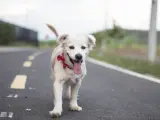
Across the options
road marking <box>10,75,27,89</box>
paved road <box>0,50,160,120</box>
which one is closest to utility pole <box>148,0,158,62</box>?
paved road <box>0,50,160,120</box>

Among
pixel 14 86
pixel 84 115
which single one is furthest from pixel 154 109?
pixel 14 86

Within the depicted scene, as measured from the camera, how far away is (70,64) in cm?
671

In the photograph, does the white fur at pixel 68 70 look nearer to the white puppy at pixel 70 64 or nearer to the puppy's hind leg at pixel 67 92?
the white puppy at pixel 70 64

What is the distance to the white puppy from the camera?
6449 mm

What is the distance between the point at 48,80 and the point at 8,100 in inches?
153

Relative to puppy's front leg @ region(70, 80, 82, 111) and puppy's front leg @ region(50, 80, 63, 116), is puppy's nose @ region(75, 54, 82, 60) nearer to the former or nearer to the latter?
puppy's front leg @ region(50, 80, 63, 116)

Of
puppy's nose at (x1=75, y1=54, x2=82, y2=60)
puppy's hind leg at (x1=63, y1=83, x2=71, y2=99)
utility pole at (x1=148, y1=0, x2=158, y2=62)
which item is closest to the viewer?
puppy's nose at (x1=75, y1=54, x2=82, y2=60)

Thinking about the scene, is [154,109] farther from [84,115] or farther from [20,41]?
[20,41]

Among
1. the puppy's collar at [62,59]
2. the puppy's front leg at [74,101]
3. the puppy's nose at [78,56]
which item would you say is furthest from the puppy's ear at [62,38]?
the puppy's front leg at [74,101]

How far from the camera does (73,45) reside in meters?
6.46

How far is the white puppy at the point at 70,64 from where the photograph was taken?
6449 millimetres

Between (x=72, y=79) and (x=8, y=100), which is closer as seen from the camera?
(x=72, y=79)

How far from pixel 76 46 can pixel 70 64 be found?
0.36 metres

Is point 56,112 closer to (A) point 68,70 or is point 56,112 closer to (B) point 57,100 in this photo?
(B) point 57,100
